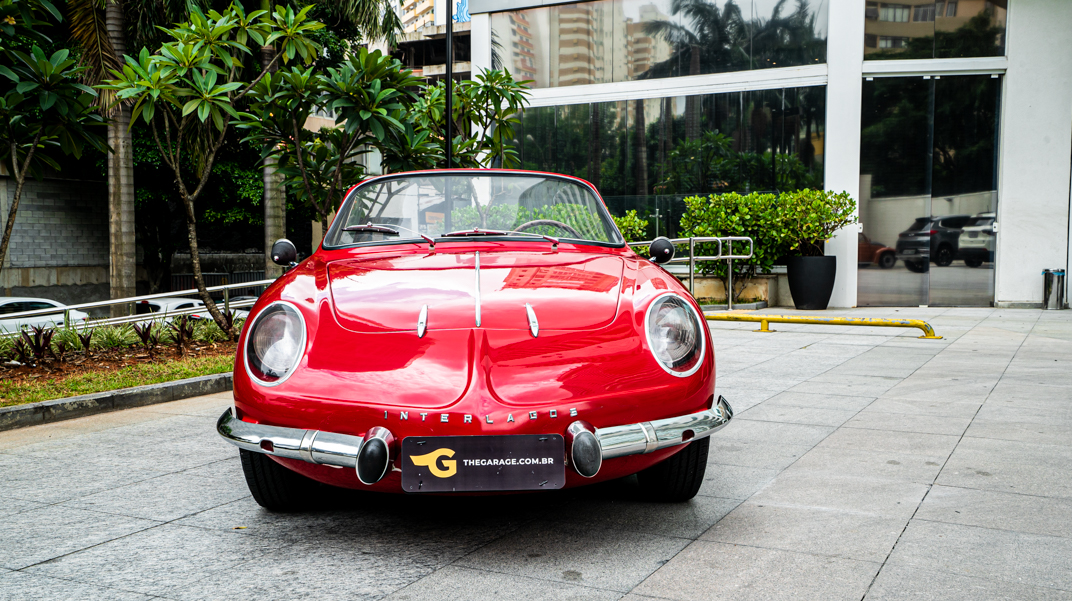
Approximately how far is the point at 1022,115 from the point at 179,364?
14.1m

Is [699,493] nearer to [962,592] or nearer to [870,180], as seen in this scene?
[962,592]

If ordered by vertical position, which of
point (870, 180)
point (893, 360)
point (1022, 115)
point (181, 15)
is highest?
point (181, 15)

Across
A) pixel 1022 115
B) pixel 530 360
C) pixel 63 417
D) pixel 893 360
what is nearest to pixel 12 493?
pixel 63 417

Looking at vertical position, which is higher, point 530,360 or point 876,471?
point 530,360

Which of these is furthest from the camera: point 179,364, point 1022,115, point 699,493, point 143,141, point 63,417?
point 143,141

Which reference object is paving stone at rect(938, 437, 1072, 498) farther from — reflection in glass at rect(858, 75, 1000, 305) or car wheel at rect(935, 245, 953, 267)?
car wheel at rect(935, 245, 953, 267)

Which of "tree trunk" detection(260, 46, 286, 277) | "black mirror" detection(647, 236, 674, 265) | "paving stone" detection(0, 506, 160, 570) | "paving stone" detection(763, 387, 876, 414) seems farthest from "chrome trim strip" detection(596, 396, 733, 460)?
"tree trunk" detection(260, 46, 286, 277)

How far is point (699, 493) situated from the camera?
12.1ft

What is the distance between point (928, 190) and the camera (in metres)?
14.9

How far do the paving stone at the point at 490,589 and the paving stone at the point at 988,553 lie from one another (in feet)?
3.52

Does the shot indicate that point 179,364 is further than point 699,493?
Yes

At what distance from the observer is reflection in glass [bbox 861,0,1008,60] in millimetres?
14742

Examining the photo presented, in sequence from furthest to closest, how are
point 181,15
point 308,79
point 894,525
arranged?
1. point 181,15
2. point 308,79
3. point 894,525

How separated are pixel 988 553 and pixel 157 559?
2.85 metres
